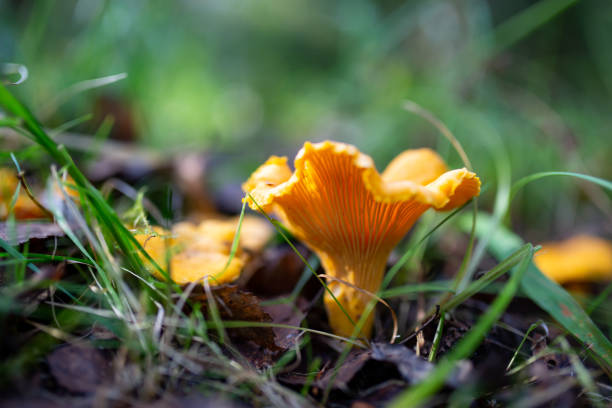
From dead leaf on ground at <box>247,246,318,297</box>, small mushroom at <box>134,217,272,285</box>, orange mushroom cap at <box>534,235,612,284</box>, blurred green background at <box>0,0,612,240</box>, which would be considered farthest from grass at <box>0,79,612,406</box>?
orange mushroom cap at <box>534,235,612,284</box>

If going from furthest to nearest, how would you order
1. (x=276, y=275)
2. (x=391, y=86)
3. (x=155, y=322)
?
(x=391, y=86) → (x=276, y=275) → (x=155, y=322)

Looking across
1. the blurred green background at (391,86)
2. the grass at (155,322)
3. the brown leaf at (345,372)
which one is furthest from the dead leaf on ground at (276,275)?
the blurred green background at (391,86)

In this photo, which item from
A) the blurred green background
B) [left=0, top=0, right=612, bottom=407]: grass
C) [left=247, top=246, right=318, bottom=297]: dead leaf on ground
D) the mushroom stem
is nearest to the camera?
[left=0, top=0, right=612, bottom=407]: grass

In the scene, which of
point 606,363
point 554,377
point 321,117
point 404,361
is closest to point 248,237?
point 404,361

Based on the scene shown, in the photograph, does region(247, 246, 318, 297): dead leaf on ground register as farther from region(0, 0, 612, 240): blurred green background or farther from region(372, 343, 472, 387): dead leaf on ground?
region(0, 0, 612, 240): blurred green background

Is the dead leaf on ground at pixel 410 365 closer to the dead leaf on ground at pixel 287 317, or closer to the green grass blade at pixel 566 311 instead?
the dead leaf on ground at pixel 287 317

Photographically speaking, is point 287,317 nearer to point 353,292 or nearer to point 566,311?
point 353,292

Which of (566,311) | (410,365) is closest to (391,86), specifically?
(566,311)
